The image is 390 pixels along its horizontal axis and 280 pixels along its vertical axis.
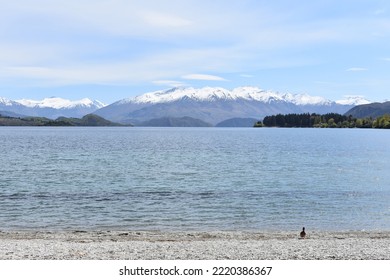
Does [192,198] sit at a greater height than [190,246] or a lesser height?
lesser

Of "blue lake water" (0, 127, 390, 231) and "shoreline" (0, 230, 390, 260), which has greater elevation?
"shoreline" (0, 230, 390, 260)

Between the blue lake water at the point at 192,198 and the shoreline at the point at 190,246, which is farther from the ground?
the shoreline at the point at 190,246

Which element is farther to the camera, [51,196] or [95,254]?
[51,196]

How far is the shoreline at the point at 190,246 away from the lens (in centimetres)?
2169

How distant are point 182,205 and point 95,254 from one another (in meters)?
23.9

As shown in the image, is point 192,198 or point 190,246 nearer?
point 190,246

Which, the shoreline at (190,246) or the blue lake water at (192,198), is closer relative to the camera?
the shoreline at (190,246)

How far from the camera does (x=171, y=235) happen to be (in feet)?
103

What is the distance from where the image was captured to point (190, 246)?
25.2m

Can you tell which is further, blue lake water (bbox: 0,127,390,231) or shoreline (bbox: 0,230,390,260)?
blue lake water (bbox: 0,127,390,231)

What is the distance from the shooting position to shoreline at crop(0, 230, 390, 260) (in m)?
21.7
